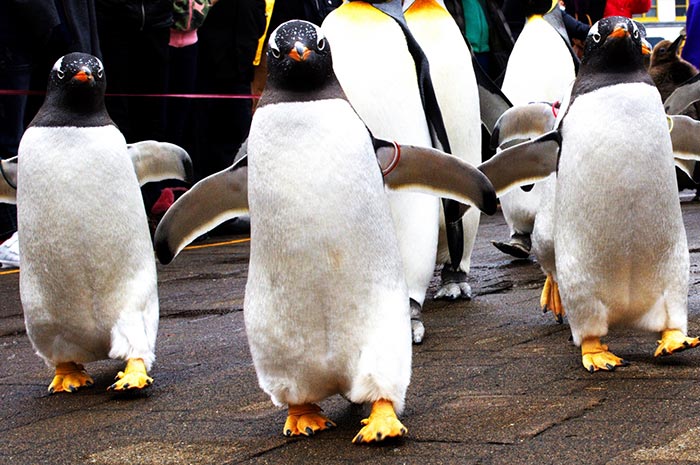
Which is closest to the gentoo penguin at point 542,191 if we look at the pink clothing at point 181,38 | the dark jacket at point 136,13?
the dark jacket at point 136,13

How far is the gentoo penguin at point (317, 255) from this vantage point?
3059mm

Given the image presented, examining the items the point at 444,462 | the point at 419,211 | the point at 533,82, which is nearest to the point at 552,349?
the point at 419,211

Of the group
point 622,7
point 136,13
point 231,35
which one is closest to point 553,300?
point 136,13

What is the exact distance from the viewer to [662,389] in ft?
10.9

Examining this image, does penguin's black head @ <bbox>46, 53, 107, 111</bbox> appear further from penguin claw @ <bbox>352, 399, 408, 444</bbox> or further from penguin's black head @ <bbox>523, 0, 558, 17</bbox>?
penguin's black head @ <bbox>523, 0, 558, 17</bbox>

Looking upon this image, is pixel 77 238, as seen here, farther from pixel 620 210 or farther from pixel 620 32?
pixel 620 32

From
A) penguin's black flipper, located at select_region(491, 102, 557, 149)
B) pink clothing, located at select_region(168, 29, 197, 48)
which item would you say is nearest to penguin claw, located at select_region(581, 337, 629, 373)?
penguin's black flipper, located at select_region(491, 102, 557, 149)

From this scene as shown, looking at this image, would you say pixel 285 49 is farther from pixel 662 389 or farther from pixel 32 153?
pixel 662 389

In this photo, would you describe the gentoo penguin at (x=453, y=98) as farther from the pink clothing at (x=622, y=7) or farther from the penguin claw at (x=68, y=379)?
the pink clothing at (x=622, y=7)

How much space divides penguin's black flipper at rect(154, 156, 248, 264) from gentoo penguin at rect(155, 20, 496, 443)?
0.28m

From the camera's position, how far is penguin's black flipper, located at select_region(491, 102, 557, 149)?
481cm

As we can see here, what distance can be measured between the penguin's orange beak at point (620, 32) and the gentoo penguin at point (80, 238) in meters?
1.57

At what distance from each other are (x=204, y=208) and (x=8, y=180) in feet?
3.80

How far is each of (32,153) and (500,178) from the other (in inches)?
60.0
